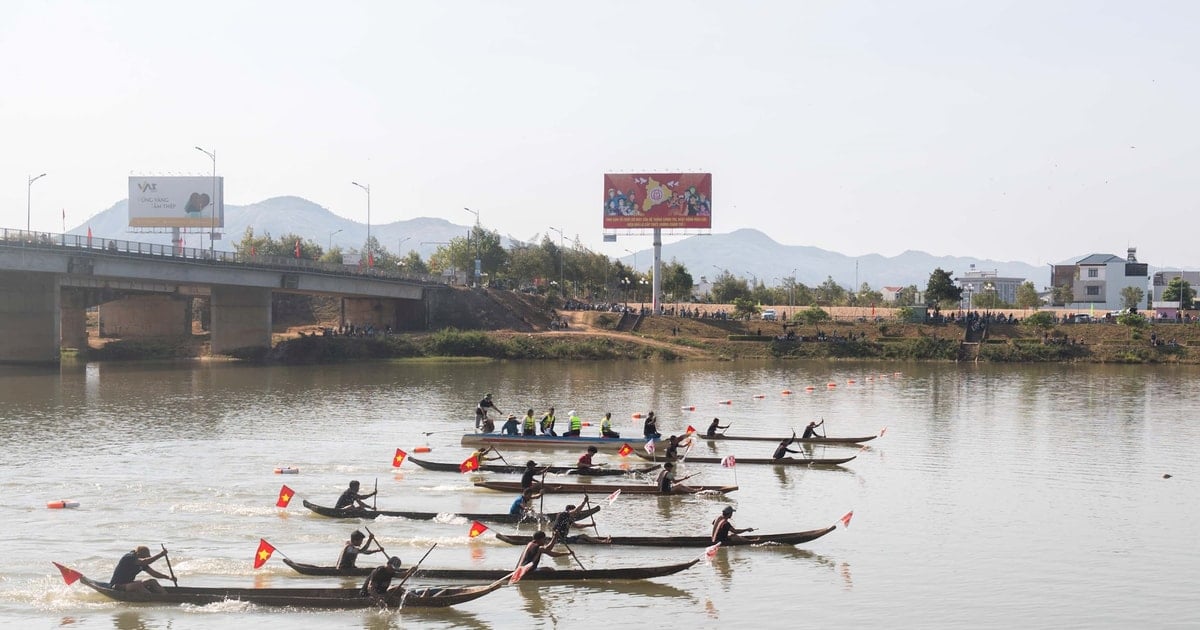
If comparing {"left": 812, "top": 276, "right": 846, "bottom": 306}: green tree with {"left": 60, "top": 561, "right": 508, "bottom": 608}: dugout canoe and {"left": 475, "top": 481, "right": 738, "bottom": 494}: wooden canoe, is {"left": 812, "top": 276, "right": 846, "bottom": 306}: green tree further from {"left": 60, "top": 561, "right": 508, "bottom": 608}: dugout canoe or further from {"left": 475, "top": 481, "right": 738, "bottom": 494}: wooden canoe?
{"left": 60, "top": 561, "right": 508, "bottom": 608}: dugout canoe

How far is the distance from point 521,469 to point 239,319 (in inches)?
2437

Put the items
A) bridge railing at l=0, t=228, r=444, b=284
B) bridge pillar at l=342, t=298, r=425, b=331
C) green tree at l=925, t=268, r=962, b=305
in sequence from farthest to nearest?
green tree at l=925, t=268, r=962, b=305, bridge pillar at l=342, t=298, r=425, b=331, bridge railing at l=0, t=228, r=444, b=284

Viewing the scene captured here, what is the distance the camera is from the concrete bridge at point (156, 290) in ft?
260

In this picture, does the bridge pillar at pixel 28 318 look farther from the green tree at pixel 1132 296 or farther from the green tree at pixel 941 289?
the green tree at pixel 1132 296

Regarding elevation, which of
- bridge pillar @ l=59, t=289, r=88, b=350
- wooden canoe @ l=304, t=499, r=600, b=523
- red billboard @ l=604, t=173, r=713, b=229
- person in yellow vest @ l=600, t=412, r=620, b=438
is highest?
red billboard @ l=604, t=173, r=713, b=229

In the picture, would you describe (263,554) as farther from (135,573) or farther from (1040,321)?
(1040,321)

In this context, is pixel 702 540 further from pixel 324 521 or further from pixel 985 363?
pixel 985 363

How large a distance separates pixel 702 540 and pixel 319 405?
36.4 m

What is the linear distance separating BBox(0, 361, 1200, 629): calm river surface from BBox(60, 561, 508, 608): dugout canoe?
0.23 meters

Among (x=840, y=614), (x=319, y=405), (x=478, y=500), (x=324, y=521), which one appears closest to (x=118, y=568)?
(x=324, y=521)

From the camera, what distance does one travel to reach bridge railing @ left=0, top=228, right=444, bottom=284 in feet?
251

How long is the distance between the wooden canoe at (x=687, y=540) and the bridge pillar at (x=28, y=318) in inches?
2469

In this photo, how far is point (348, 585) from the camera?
25203mm

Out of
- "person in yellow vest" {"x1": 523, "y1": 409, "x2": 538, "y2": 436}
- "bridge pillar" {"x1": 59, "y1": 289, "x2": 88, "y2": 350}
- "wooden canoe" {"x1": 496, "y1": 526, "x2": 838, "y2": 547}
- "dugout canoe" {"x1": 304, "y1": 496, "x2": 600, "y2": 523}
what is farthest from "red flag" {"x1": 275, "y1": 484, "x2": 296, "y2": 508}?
"bridge pillar" {"x1": 59, "y1": 289, "x2": 88, "y2": 350}
